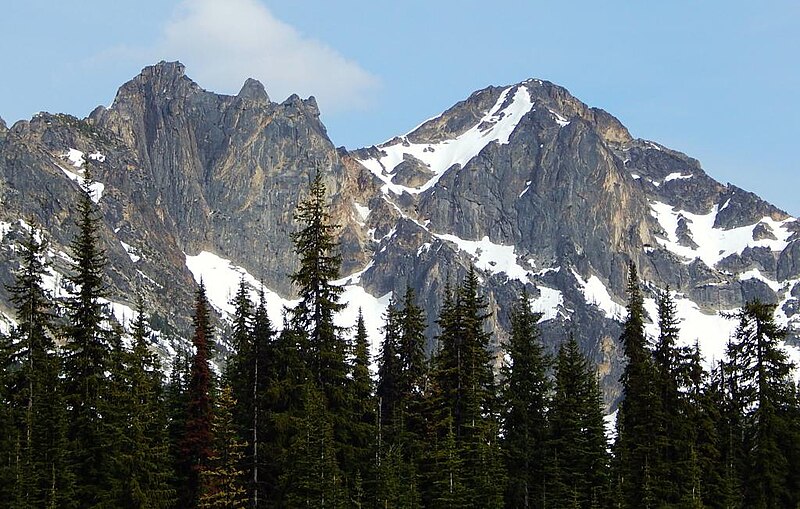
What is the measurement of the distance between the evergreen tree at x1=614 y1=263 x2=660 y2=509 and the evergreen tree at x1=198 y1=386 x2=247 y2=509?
16958 mm

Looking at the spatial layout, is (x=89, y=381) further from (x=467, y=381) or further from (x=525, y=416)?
(x=525, y=416)

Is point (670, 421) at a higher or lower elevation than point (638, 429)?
higher

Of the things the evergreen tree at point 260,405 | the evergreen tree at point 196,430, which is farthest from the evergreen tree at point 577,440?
the evergreen tree at point 196,430

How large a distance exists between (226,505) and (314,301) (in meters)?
9.28

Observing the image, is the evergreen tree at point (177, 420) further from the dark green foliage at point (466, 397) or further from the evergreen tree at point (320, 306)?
the dark green foliage at point (466, 397)

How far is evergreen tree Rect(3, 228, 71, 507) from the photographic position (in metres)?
33.6

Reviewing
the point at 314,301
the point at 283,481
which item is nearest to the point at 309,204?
the point at 314,301

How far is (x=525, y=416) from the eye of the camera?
158 ft

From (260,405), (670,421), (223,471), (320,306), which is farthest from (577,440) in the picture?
(223,471)

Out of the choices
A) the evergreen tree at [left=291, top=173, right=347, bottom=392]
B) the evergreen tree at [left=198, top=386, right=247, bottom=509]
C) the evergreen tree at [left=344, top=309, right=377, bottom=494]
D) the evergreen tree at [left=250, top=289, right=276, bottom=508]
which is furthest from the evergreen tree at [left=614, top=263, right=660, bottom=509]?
the evergreen tree at [left=198, top=386, right=247, bottom=509]

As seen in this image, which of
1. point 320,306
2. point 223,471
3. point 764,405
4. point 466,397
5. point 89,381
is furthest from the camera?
point 466,397

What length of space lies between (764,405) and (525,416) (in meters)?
12.4

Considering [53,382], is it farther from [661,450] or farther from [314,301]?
[661,450]

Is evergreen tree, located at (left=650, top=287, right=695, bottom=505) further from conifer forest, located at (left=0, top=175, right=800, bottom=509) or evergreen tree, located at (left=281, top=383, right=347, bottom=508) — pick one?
evergreen tree, located at (left=281, top=383, right=347, bottom=508)
